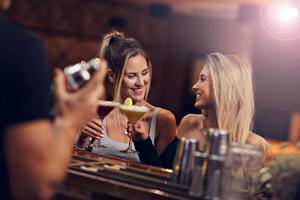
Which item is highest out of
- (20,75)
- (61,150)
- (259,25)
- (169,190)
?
(259,25)

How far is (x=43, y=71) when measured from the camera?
5.49 feet

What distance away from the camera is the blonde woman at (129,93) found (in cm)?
349

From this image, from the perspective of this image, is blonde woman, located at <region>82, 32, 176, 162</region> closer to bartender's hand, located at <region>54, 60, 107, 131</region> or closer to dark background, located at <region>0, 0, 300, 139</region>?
bartender's hand, located at <region>54, 60, 107, 131</region>

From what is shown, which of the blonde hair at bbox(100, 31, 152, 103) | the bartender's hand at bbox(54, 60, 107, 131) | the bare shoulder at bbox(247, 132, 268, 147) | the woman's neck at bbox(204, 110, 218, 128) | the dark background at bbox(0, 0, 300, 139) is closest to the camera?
the bartender's hand at bbox(54, 60, 107, 131)

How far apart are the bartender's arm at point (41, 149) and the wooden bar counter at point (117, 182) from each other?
2.31ft

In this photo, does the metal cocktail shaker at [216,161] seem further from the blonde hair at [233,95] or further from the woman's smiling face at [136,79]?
the woman's smiling face at [136,79]

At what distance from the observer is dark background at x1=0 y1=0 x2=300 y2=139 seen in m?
10.4

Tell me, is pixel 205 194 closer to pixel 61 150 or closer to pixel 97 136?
pixel 61 150

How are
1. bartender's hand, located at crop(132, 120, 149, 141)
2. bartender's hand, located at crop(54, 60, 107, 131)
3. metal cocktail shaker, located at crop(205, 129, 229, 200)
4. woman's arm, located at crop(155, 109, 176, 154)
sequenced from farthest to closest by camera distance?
woman's arm, located at crop(155, 109, 176, 154) < bartender's hand, located at crop(132, 120, 149, 141) < metal cocktail shaker, located at crop(205, 129, 229, 200) < bartender's hand, located at crop(54, 60, 107, 131)

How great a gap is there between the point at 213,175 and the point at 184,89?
11.8 meters

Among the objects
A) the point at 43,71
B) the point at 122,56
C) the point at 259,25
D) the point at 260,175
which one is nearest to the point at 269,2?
the point at 259,25

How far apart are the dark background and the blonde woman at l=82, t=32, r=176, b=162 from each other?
644cm

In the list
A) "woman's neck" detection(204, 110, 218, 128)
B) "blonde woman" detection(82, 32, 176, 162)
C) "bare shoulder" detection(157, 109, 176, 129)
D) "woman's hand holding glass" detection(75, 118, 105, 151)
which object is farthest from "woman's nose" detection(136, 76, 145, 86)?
"woman's neck" detection(204, 110, 218, 128)

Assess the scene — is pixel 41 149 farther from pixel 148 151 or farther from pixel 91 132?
pixel 91 132
